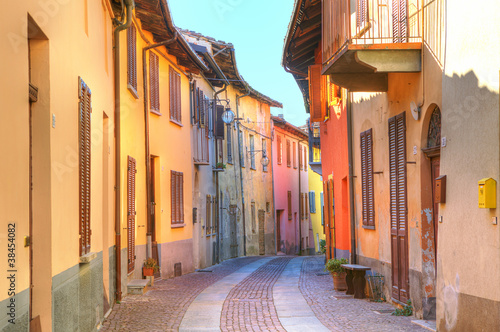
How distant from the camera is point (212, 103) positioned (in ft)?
76.4

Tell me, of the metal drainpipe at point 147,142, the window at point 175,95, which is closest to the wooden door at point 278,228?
the window at point 175,95

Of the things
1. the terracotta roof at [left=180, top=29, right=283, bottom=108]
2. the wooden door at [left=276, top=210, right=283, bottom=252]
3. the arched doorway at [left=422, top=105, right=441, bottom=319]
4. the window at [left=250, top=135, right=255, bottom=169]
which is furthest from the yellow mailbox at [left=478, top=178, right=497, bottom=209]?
the wooden door at [left=276, top=210, right=283, bottom=252]

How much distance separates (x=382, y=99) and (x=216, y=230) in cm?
1344

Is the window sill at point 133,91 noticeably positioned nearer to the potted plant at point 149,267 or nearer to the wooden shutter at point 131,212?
the wooden shutter at point 131,212

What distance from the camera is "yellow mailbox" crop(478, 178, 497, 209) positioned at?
21.7 feet

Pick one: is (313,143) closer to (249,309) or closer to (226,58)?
(226,58)

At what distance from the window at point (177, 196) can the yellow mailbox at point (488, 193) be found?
11806mm

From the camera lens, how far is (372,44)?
31.2 ft

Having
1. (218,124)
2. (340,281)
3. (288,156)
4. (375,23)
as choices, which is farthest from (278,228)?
(375,23)

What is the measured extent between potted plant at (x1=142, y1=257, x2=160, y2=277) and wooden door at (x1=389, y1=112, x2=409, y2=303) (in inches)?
229

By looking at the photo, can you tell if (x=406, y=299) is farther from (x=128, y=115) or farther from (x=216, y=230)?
(x=216, y=230)

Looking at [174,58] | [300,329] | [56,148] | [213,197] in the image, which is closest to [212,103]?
[213,197]

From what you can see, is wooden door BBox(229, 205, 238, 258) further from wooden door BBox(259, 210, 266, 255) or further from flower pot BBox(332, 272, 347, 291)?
flower pot BBox(332, 272, 347, 291)

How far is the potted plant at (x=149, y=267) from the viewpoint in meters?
14.8
